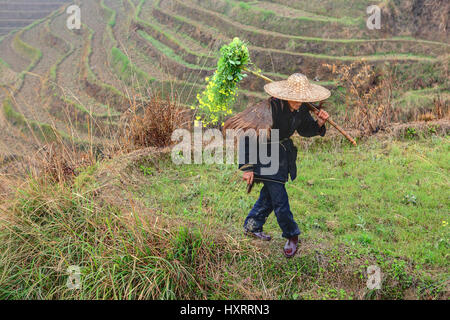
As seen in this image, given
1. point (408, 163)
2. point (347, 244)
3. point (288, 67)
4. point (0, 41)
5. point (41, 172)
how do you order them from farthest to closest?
point (0, 41), point (288, 67), point (408, 163), point (41, 172), point (347, 244)

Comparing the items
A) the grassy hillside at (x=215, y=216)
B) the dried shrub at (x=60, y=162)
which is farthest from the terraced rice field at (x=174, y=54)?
the grassy hillside at (x=215, y=216)

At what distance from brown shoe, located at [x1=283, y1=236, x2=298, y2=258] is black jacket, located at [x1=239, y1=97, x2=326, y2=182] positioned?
0.51 meters

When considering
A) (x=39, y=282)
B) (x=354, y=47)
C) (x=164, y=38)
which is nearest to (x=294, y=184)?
(x=39, y=282)

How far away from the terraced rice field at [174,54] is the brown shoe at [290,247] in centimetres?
277

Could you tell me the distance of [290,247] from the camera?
3271mm

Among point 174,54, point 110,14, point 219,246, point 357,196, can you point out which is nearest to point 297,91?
point 219,246

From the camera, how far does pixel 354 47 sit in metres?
10.3

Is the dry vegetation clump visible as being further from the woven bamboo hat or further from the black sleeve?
the woven bamboo hat

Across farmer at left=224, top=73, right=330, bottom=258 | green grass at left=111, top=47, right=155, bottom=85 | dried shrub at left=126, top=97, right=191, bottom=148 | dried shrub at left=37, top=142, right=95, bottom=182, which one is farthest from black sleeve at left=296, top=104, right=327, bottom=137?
green grass at left=111, top=47, right=155, bottom=85

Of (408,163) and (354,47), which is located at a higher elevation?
(354,47)

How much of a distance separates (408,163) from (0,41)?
880 inches

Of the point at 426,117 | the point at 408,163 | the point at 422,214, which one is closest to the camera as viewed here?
the point at 422,214

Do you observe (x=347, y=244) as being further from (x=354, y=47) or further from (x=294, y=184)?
(x=354, y=47)

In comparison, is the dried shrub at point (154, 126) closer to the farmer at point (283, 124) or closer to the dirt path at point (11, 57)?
the farmer at point (283, 124)
